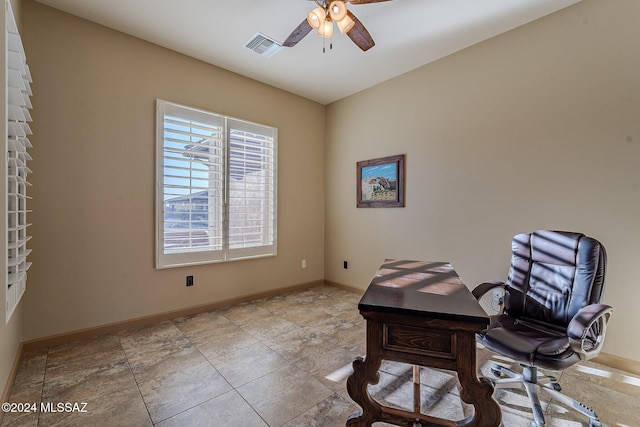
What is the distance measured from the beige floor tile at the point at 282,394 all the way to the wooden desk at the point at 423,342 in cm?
49

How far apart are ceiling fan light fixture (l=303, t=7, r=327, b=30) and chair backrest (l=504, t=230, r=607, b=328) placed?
2.29m

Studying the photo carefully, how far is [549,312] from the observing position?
193 cm

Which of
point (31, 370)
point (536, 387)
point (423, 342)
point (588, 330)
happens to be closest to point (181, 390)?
point (31, 370)

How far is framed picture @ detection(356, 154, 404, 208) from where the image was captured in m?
3.65

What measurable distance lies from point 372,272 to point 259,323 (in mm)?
1773

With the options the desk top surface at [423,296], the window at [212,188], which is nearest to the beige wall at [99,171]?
the window at [212,188]

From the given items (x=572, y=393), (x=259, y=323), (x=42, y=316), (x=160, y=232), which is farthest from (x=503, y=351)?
(x=42, y=316)

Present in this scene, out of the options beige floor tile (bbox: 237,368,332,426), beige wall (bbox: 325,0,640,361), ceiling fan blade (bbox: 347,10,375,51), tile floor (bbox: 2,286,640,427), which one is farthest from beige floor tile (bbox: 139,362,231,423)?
ceiling fan blade (bbox: 347,10,375,51)

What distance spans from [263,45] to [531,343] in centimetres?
349

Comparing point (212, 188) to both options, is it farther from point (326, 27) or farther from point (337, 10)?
point (337, 10)

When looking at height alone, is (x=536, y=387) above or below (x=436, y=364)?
below

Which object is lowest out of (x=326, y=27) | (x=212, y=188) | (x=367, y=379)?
(x=367, y=379)

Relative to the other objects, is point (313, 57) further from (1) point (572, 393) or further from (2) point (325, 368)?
(1) point (572, 393)

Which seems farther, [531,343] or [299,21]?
[299,21]
